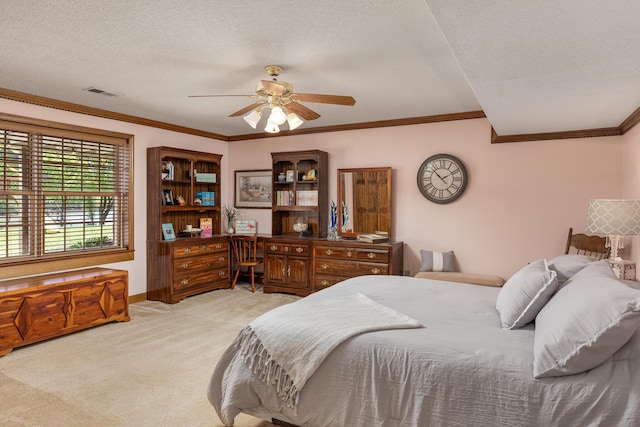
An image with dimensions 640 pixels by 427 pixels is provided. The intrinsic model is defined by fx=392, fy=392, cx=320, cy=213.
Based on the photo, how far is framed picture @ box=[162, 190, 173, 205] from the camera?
5559mm

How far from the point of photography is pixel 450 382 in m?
1.75

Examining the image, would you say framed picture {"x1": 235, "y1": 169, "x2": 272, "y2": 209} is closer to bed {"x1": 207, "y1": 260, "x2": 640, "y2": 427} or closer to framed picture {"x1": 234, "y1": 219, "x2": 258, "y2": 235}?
framed picture {"x1": 234, "y1": 219, "x2": 258, "y2": 235}

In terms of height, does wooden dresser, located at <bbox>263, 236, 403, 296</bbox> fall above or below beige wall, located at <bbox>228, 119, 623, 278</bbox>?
below

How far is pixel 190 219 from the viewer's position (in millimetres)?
6164

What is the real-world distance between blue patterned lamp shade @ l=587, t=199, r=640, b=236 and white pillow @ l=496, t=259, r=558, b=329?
1.25m

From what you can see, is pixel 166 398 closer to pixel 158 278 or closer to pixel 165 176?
pixel 158 278

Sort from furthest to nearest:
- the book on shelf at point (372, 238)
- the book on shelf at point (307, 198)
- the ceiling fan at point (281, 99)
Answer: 1. the book on shelf at point (307, 198)
2. the book on shelf at point (372, 238)
3. the ceiling fan at point (281, 99)

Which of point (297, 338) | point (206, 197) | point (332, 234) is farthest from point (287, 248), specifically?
point (297, 338)

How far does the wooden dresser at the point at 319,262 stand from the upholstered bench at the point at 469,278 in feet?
1.74

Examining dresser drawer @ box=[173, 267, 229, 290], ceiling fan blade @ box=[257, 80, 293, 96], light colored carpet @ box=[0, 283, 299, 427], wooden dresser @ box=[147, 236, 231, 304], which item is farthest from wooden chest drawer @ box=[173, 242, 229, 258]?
ceiling fan blade @ box=[257, 80, 293, 96]

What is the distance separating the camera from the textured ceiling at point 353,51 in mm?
1908

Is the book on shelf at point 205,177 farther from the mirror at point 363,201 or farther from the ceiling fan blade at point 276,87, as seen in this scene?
the ceiling fan blade at point 276,87

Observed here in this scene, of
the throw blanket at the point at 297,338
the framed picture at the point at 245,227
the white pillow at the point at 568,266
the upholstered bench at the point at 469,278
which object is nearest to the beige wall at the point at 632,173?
the upholstered bench at the point at 469,278

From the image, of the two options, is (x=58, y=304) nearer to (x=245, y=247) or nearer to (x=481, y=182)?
(x=245, y=247)
